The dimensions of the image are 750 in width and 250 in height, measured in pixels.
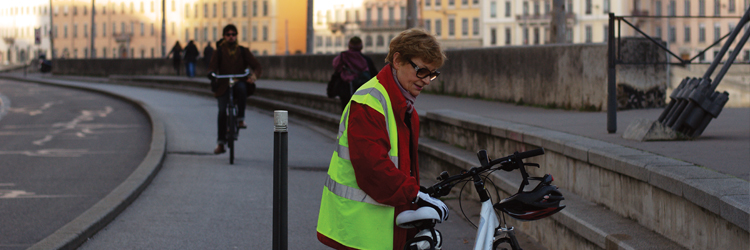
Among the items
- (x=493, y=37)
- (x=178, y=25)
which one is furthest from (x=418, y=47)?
(x=178, y=25)

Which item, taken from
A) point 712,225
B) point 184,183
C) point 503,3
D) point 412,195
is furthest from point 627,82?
point 503,3

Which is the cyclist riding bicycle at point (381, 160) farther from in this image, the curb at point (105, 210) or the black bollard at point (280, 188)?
the curb at point (105, 210)

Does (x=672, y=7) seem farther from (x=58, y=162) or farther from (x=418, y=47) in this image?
(x=418, y=47)

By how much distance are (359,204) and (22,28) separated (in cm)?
14761

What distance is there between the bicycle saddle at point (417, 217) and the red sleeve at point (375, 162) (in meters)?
0.06

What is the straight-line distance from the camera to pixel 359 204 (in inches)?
139

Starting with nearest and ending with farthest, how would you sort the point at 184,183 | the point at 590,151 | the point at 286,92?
the point at 590,151 → the point at 184,183 → the point at 286,92

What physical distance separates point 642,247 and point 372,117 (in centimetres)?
210

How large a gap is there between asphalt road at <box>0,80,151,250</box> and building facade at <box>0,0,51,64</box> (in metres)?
120

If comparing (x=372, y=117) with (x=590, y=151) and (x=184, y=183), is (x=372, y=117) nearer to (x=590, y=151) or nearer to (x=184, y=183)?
(x=590, y=151)

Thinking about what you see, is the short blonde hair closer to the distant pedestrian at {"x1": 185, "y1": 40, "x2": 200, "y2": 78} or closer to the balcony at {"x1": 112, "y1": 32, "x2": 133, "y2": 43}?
the distant pedestrian at {"x1": 185, "y1": 40, "x2": 200, "y2": 78}

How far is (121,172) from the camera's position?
35.4ft

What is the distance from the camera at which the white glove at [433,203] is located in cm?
350

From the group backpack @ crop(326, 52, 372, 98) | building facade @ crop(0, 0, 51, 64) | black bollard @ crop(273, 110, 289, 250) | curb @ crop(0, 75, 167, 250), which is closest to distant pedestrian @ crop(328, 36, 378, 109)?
backpack @ crop(326, 52, 372, 98)
